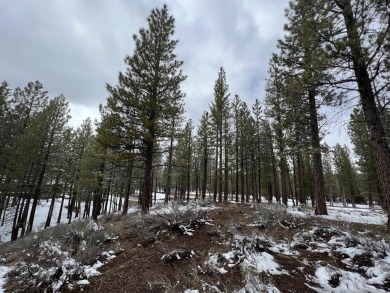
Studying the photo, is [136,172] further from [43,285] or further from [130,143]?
[43,285]

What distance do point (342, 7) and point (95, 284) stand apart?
33.6 ft

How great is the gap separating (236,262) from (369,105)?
5825mm

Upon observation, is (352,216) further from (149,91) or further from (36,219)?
(36,219)

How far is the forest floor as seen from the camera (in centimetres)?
391

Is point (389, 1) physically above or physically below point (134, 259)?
above

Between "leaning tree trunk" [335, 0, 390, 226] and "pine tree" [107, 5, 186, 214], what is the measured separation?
799 cm

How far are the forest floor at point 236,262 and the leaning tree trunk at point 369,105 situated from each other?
1777mm

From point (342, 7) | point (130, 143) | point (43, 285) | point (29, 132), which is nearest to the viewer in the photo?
point (43, 285)

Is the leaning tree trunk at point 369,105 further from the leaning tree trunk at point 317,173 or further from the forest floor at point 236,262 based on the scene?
the leaning tree trunk at point 317,173

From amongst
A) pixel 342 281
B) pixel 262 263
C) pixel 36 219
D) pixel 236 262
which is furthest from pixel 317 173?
pixel 36 219

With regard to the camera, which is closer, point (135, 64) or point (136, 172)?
point (135, 64)

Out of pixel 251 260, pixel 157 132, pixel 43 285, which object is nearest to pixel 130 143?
pixel 157 132

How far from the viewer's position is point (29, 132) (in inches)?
657

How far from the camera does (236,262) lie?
15.4 ft
